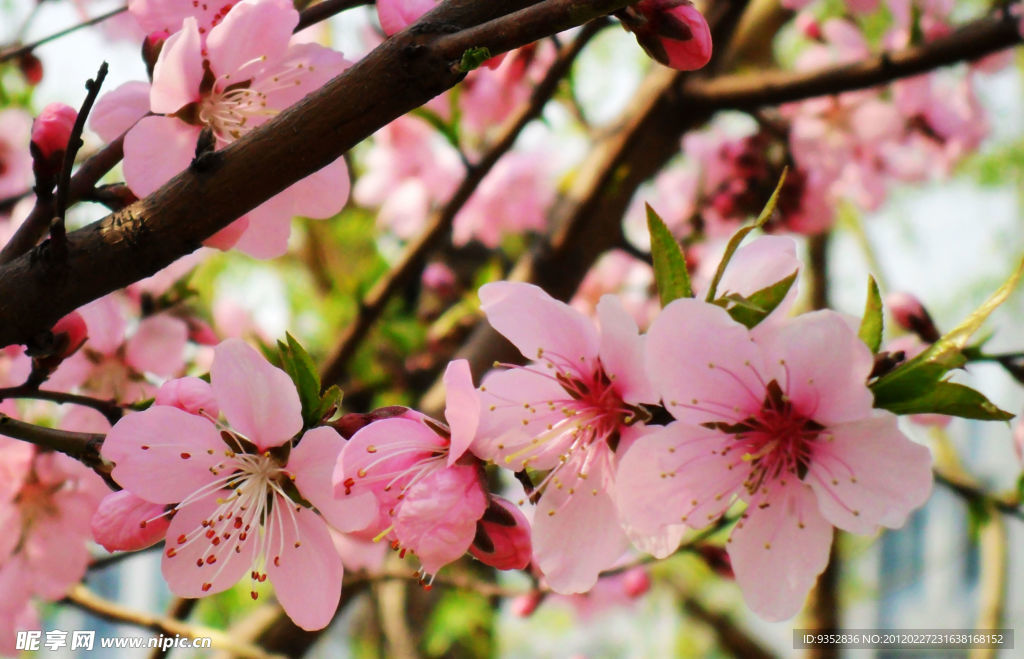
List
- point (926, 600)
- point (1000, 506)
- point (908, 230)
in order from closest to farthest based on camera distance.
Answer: point (1000, 506)
point (908, 230)
point (926, 600)

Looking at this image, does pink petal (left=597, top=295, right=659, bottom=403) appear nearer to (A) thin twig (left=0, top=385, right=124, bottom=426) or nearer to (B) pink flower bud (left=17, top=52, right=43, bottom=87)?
(A) thin twig (left=0, top=385, right=124, bottom=426)

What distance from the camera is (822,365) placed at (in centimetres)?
69

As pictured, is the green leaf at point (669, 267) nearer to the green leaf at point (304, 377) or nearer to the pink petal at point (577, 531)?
the pink petal at point (577, 531)

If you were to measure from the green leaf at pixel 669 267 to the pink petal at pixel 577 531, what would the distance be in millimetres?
158

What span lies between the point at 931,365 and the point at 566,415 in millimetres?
281

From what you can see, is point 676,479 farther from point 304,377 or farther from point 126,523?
point 126,523

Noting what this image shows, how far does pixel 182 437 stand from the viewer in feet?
2.39

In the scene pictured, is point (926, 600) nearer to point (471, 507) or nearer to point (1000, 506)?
point (1000, 506)

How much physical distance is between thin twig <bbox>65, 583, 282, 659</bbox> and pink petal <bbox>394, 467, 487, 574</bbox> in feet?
2.56

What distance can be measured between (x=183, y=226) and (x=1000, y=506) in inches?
57.2

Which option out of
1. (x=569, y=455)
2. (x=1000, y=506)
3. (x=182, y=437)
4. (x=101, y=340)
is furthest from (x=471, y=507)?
(x=1000, y=506)

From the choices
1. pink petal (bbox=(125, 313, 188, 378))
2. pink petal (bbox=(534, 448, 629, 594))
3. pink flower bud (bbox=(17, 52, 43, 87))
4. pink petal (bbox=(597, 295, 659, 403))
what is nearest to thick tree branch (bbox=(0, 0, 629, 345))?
pink petal (bbox=(597, 295, 659, 403))

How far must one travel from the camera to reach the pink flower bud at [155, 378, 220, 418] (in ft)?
2.46

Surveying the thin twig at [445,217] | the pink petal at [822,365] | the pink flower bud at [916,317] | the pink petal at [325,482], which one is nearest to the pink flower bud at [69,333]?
the pink petal at [325,482]
